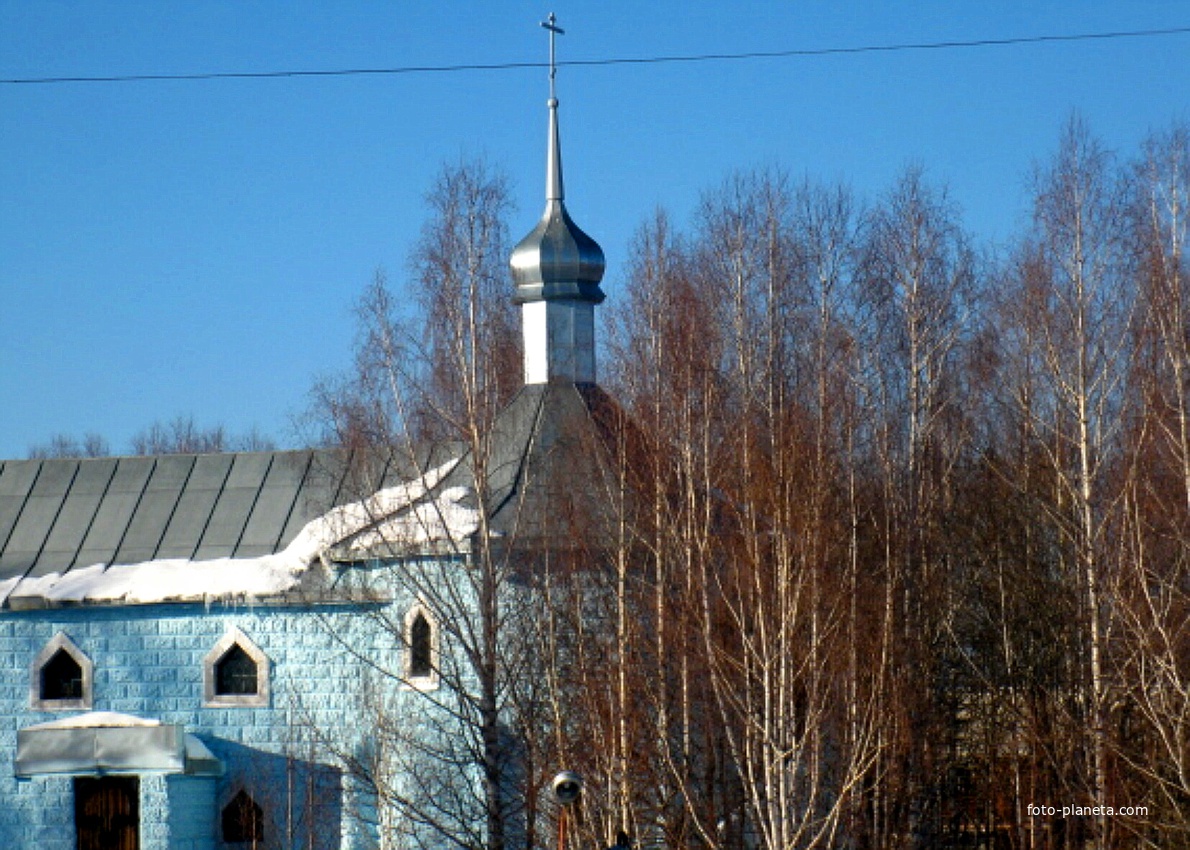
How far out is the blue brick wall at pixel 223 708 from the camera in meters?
19.7

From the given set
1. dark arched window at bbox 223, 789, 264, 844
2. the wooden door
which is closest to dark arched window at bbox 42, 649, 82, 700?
the wooden door

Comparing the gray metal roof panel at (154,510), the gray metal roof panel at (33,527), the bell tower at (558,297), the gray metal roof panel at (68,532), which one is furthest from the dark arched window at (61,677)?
the bell tower at (558,297)

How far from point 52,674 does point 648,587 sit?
7432 millimetres

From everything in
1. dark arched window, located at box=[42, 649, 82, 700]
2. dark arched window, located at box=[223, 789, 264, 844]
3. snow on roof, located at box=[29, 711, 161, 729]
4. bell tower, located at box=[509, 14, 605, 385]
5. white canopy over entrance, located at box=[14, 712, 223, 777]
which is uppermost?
bell tower, located at box=[509, 14, 605, 385]

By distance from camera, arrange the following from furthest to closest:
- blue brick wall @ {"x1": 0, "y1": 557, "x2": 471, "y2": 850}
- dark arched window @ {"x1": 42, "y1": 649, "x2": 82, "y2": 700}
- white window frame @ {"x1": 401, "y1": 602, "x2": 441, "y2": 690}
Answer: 1. dark arched window @ {"x1": 42, "y1": 649, "x2": 82, "y2": 700}
2. blue brick wall @ {"x1": 0, "y1": 557, "x2": 471, "y2": 850}
3. white window frame @ {"x1": 401, "y1": 602, "x2": 441, "y2": 690}

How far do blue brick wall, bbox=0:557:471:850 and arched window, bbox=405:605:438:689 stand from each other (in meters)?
0.16

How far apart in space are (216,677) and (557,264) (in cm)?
606

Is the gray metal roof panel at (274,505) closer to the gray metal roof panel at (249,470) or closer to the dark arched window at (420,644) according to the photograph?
the gray metal roof panel at (249,470)

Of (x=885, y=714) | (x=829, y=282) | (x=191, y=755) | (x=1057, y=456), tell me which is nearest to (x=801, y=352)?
(x=829, y=282)

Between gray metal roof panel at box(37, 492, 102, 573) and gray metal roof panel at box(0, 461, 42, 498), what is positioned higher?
gray metal roof panel at box(0, 461, 42, 498)

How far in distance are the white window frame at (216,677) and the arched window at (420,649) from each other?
6.08 ft

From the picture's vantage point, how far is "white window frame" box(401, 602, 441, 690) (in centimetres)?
1886

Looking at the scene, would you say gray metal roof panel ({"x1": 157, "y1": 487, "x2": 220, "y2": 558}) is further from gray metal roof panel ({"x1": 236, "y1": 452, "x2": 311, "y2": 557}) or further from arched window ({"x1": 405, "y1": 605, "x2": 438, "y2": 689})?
arched window ({"x1": 405, "y1": 605, "x2": 438, "y2": 689})

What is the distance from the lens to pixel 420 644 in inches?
766
